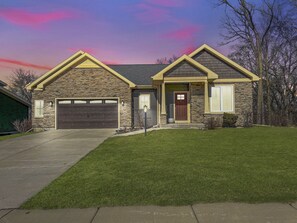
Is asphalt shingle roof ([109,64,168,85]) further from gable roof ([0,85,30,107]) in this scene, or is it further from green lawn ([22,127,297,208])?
green lawn ([22,127,297,208])

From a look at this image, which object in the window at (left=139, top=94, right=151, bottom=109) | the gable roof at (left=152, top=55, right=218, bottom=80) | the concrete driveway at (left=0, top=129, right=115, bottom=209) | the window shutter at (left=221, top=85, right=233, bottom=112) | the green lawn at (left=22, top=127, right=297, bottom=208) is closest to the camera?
the green lawn at (left=22, top=127, right=297, bottom=208)

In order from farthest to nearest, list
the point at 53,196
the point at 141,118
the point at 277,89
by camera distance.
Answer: the point at 277,89 → the point at 141,118 → the point at 53,196

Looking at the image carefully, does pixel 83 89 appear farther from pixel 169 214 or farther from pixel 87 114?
pixel 169 214

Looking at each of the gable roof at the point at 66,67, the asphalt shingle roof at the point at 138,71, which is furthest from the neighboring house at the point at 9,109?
the asphalt shingle roof at the point at 138,71

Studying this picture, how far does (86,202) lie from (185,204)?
1735 mm

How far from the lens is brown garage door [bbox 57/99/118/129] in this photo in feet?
80.6

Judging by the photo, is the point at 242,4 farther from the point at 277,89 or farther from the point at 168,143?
the point at 168,143

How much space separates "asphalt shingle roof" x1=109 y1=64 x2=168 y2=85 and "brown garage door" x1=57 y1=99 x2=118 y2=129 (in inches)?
106

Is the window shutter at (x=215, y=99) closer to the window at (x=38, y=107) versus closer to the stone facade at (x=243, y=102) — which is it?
the stone facade at (x=243, y=102)

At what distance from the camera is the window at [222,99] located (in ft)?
75.5

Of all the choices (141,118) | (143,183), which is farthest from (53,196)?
(141,118)

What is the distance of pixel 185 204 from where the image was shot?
562 centimetres

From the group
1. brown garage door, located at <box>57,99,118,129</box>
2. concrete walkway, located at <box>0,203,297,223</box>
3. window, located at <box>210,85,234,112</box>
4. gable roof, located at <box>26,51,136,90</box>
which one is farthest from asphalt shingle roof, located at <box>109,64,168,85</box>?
concrete walkway, located at <box>0,203,297,223</box>

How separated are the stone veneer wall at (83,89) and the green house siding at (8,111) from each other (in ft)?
21.4
